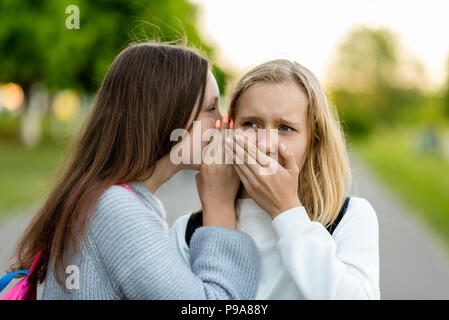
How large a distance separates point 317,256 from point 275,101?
621 mm

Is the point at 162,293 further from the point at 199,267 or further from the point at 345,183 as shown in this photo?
the point at 345,183

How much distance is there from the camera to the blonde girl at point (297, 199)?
5.16ft

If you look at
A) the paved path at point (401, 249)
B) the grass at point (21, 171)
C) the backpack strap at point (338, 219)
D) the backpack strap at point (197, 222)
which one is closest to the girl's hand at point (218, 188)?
the backpack strap at point (197, 222)

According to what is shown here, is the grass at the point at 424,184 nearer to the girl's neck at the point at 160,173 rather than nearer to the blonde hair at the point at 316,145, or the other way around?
the blonde hair at the point at 316,145

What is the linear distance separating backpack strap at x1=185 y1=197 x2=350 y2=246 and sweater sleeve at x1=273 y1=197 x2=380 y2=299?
4cm

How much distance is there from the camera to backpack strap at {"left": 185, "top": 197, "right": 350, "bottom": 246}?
178 centimetres

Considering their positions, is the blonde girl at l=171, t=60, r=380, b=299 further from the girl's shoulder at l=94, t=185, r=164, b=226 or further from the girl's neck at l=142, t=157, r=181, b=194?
the girl's shoulder at l=94, t=185, r=164, b=226

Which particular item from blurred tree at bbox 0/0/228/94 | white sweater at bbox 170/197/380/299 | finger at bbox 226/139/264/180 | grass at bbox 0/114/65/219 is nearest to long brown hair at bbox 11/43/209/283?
finger at bbox 226/139/264/180

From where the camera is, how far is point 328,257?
5.10ft

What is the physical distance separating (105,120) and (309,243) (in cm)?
91

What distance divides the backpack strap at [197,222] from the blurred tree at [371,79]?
137 feet

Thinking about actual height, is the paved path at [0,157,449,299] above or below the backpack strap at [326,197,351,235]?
below
